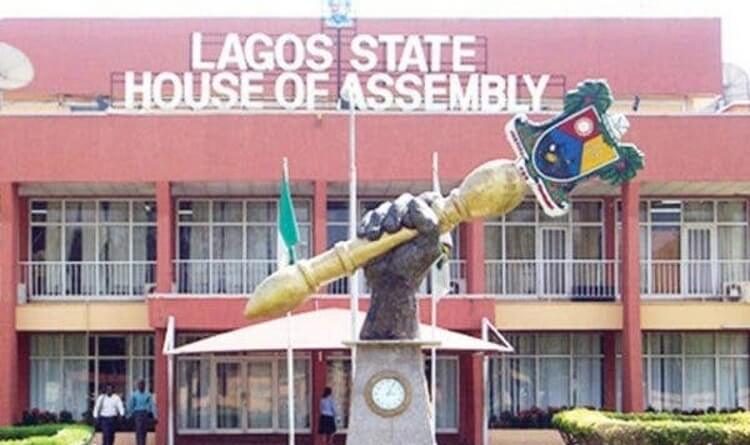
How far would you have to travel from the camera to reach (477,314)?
99.2 feet

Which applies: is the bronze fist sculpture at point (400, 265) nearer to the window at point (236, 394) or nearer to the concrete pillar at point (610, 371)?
the window at point (236, 394)

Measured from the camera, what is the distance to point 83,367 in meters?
33.4

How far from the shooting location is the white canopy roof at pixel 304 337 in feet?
82.7

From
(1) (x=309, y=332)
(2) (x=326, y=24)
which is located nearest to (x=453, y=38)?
(2) (x=326, y=24)

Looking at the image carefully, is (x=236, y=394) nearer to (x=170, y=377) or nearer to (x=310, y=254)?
(x=310, y=254)

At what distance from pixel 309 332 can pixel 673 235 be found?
11159 mm

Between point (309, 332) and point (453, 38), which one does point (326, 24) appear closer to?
point (453, 38)

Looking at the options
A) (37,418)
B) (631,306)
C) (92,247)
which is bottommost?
(37,418)

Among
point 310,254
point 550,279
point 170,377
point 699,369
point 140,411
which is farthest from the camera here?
point 699,369

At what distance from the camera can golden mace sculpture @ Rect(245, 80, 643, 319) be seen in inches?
692

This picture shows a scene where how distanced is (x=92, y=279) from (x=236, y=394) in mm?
3771

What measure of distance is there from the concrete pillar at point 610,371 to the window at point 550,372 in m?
0.23

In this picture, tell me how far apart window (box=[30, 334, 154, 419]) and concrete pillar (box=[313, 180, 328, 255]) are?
4835mm

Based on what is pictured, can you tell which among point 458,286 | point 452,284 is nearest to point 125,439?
→ point 452,284
